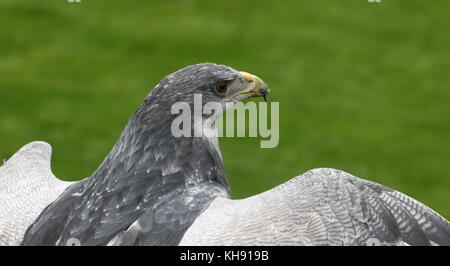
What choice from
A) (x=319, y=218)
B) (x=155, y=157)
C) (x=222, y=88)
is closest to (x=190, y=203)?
(x=155, y=157)

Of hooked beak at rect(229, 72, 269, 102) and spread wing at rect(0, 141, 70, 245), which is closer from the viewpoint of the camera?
spread wing at rect(0, 141, 70, 245)

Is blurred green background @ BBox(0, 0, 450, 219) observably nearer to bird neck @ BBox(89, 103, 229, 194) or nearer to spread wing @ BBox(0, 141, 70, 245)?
spread wing @ BBox(0, 141, 70, 245)

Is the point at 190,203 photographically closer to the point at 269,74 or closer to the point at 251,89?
the point at 251,89

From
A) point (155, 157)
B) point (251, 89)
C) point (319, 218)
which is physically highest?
point (251, 89)

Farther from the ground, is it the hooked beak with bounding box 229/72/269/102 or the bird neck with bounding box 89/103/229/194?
the hooked beak with bounding box 229/72/269/102

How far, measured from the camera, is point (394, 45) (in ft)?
40.6

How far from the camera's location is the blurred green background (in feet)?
31.9

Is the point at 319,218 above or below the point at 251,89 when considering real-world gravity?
below

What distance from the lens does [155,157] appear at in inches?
160

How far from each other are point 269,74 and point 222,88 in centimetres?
694

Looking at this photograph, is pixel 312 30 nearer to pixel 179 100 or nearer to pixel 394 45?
pixel 394 45

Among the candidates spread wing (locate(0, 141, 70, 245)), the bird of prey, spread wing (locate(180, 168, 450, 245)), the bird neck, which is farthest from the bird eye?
spread wing (locate(0, 141, 70, 245))

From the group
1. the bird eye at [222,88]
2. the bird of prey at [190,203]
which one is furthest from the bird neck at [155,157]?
the bird eye at [222,88]

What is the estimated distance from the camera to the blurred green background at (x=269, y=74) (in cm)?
971
